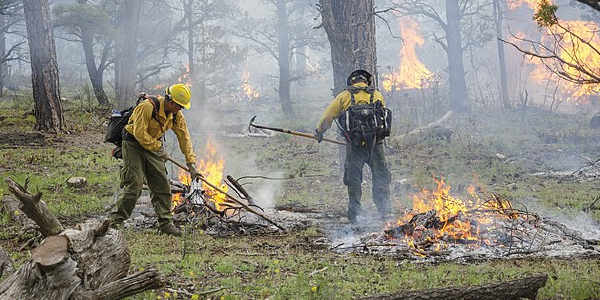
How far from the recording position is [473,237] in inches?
254

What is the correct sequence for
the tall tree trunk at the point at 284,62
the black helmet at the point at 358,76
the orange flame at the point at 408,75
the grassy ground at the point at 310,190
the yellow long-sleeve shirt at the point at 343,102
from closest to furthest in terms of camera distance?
1. the grassy ground at the point at 310,190
2. the yellow long-sleeve shirt at the point at 343,102
3. the black helmet at the point at 358,76
4. the tall tree trunk at the point at 284,62
5. the orange flame at the point at 408,75

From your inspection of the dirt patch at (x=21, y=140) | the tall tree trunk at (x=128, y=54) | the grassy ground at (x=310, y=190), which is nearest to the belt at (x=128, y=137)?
the grassy ground at (x=310, y=190)

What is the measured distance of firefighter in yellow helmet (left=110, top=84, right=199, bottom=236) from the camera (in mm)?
6531

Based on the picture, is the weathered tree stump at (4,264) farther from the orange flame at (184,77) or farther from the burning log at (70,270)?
the orange flame at (184,77)

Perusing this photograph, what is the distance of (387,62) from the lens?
153 ft

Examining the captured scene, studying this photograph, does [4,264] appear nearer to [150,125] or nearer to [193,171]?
[150,125]

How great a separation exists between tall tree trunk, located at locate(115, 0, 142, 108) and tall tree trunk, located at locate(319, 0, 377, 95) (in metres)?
8.83

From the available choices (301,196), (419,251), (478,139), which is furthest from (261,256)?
(478,139)

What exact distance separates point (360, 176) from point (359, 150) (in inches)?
16.2

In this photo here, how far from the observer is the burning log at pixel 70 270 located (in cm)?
328

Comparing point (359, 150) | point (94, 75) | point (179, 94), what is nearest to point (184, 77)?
point (94, 75)

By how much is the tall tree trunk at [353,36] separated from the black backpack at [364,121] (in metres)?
2.38

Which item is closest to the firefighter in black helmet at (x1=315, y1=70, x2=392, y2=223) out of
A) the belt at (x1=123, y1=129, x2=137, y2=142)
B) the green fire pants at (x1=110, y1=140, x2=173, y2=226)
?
the green fire pants at (x1=110, y1=140, x2=173, y2=226)

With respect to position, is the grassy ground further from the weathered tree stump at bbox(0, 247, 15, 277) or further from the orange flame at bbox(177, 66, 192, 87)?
the orange flame at bbox(177, 66, 192, 87)
